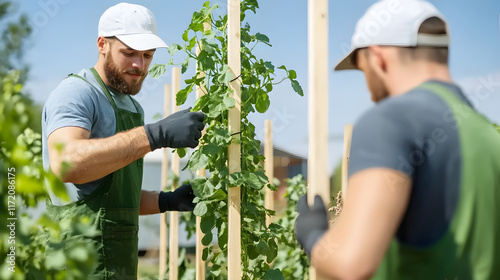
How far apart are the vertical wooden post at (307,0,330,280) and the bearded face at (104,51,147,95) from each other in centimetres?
123

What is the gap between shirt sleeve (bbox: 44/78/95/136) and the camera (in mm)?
2289

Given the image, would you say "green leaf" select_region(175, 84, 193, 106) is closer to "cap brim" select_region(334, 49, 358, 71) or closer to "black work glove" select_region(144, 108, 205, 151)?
"black work glove" select_region(144, 108, 205, 151)

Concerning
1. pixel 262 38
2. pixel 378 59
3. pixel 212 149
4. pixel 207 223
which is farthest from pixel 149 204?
pixel 378 59

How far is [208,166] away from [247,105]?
0.38 m

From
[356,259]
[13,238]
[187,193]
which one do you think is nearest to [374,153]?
[356,259]

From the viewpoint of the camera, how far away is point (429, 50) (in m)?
1.21

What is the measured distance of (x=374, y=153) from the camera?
1082 millimetres

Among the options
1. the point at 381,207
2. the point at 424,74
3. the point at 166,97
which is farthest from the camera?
the point at 166,97

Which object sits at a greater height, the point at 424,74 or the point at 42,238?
the point at 424,74

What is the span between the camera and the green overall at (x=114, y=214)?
7.91 feet

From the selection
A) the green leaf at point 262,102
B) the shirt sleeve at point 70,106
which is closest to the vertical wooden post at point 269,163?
the green leaf at point 262,102

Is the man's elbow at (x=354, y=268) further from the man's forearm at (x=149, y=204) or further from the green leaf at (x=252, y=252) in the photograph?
the man's forearm at (x=149, y=204)

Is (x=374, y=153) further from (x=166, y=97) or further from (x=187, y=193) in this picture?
(x=166, y=97)

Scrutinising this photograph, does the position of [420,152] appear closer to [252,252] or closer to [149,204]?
[252,252]
